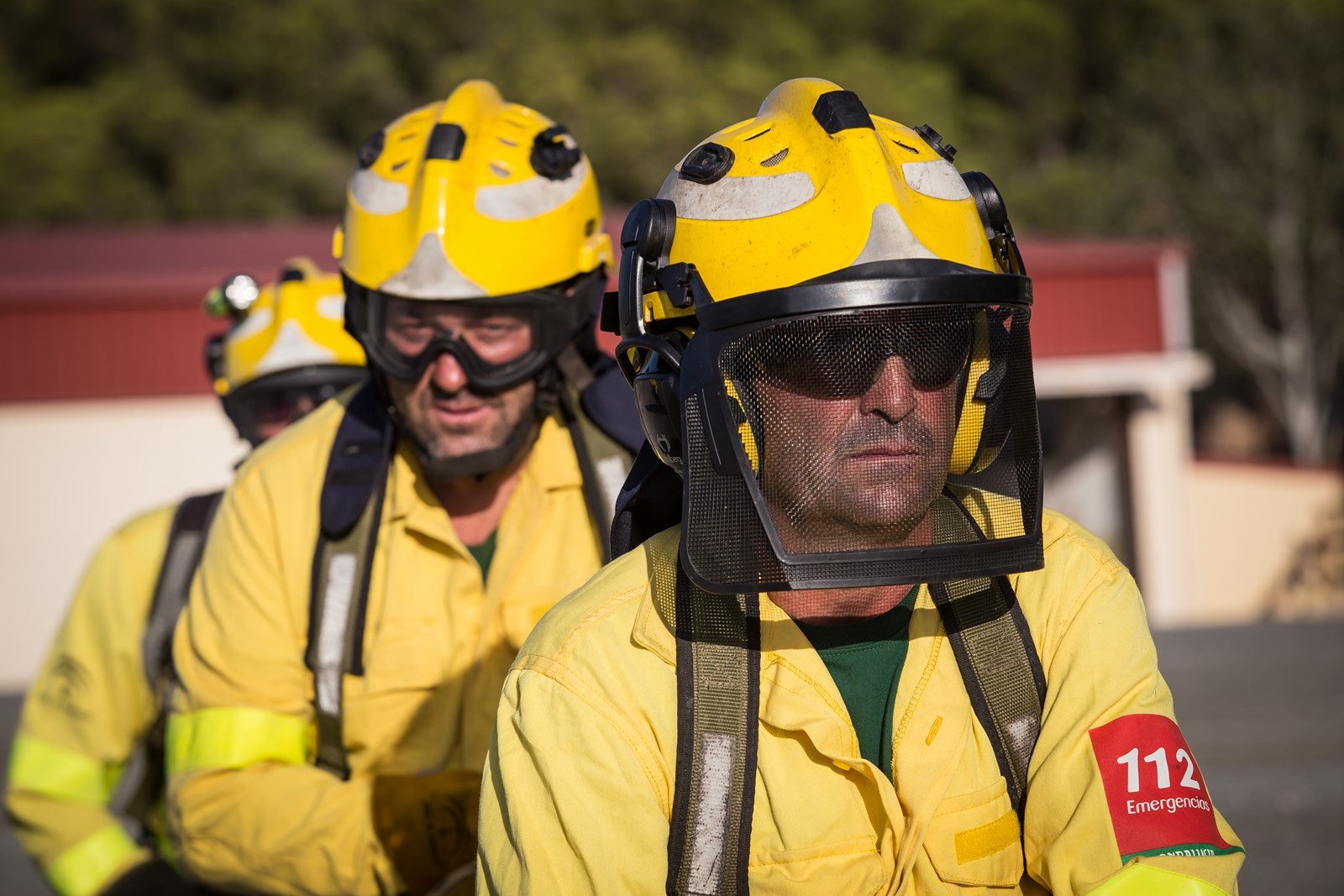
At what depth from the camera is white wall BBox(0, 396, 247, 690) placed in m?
15.8

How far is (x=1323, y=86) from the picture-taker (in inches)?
1180

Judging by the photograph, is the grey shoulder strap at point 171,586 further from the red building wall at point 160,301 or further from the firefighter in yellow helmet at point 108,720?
the red building wall at point 160,301

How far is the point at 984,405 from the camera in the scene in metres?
2.09

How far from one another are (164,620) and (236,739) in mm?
907

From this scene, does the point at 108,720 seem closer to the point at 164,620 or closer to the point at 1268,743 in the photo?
the point at 164,620

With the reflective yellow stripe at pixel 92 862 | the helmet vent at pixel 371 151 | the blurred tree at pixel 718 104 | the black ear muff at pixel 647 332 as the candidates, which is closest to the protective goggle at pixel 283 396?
the helmet vent at pixel 371 151

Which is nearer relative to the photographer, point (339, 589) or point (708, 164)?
point (708, 164)

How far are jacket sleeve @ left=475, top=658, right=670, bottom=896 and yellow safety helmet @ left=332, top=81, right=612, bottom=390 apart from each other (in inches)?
50.7

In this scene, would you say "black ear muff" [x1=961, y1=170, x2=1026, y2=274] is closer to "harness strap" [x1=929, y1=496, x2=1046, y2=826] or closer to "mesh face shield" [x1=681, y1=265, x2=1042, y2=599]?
"mesh face shield" [x1=681, y1=265, x2=1042, y2=599]

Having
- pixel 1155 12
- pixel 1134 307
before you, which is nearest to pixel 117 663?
pixel 1134 307

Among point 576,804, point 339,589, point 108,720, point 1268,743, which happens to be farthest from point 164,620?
point 1268,743

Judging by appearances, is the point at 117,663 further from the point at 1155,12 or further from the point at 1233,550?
the point at 1155,12

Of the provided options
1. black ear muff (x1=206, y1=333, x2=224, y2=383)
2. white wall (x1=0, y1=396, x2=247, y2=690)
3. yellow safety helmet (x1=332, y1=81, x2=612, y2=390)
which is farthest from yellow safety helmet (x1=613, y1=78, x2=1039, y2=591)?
white wall (x1=0, y1=396, x2=247, y2=690)

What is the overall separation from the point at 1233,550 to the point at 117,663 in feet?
61.9
